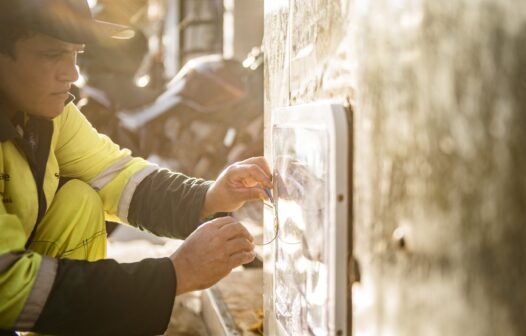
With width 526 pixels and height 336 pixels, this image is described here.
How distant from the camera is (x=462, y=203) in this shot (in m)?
0.75

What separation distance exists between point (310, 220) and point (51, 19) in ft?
3.29

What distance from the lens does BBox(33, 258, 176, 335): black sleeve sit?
1.36 metres

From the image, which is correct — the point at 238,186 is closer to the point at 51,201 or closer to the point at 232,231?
the point at 232,231

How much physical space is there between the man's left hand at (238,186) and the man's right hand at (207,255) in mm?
289

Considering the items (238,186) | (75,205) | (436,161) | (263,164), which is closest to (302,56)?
(263,164)

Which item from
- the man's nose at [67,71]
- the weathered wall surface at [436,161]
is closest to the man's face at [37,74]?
the man's nose at [67,71]

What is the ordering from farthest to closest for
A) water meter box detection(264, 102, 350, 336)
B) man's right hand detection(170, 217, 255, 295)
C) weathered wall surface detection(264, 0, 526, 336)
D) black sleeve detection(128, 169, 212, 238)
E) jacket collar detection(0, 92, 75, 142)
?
1. black sleeve detection(128, 169, 212, 238)
2. jacket collar detection(0, 92, 75, 142)
3. man's right hand detection(170, 217, 255, 295)
4. water meter box detection(264, 102, 350, 336)
5. weathered wall surface detection(264, 0, 526, 336)

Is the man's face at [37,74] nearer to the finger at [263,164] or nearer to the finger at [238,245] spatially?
the finger at [263,164]

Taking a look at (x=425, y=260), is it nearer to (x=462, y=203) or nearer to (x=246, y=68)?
(x=462, y=203)

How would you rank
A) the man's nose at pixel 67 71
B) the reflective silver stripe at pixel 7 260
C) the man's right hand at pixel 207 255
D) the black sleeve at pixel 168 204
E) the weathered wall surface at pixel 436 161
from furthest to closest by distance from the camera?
the black sleeve at pixel 168 204, the man's nose at pixel 67 71, the man's right hand at pixel 207 255, the reflective silver stripe at pixel 7 260, the weathered wall surface at pixel 436 161

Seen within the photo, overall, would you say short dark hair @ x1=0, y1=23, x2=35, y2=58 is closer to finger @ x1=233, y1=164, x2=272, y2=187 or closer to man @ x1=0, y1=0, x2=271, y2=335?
man @ x1=0, y1=0, x2=271, y2=335

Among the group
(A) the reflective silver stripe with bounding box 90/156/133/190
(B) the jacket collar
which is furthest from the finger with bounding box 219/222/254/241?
(A) the reflective silver stripe with bounding box 90/156/133/190

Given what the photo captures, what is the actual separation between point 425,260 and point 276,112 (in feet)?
2.77

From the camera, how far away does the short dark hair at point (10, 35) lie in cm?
166
